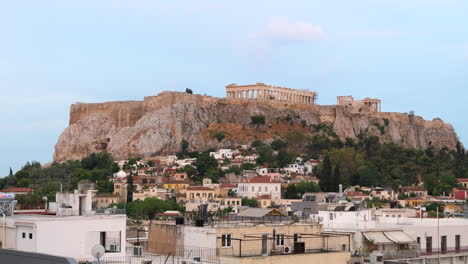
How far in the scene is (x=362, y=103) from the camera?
17812 cm

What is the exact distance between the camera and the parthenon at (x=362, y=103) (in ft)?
573

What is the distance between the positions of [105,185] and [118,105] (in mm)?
41857

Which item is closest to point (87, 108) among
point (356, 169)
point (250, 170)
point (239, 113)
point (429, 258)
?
point (239, 113)

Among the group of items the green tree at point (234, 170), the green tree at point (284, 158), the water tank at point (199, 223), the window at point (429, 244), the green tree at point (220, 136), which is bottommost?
the window at point (429, 244)

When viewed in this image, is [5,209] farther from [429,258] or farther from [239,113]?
[239,113]

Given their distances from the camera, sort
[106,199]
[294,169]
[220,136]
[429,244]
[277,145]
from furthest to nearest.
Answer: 1. [277,145]
2. [220,136]
3. [294,169]
4. [106,199]
5. [429,244]

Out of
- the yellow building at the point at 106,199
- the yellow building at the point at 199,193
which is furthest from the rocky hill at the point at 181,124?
the yellow building at the point at 106,199

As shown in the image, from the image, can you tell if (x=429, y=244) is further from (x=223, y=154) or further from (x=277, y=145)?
(x=277, y=145)

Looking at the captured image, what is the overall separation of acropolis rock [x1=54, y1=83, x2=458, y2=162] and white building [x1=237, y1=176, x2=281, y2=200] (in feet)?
102

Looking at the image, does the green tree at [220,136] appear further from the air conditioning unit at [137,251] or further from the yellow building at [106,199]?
the air conditioning unit at [137,251]

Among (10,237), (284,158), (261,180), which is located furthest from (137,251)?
(284,158)

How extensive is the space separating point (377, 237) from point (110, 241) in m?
13.8

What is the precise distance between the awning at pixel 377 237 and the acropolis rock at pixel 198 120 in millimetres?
111720

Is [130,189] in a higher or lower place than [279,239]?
higher
